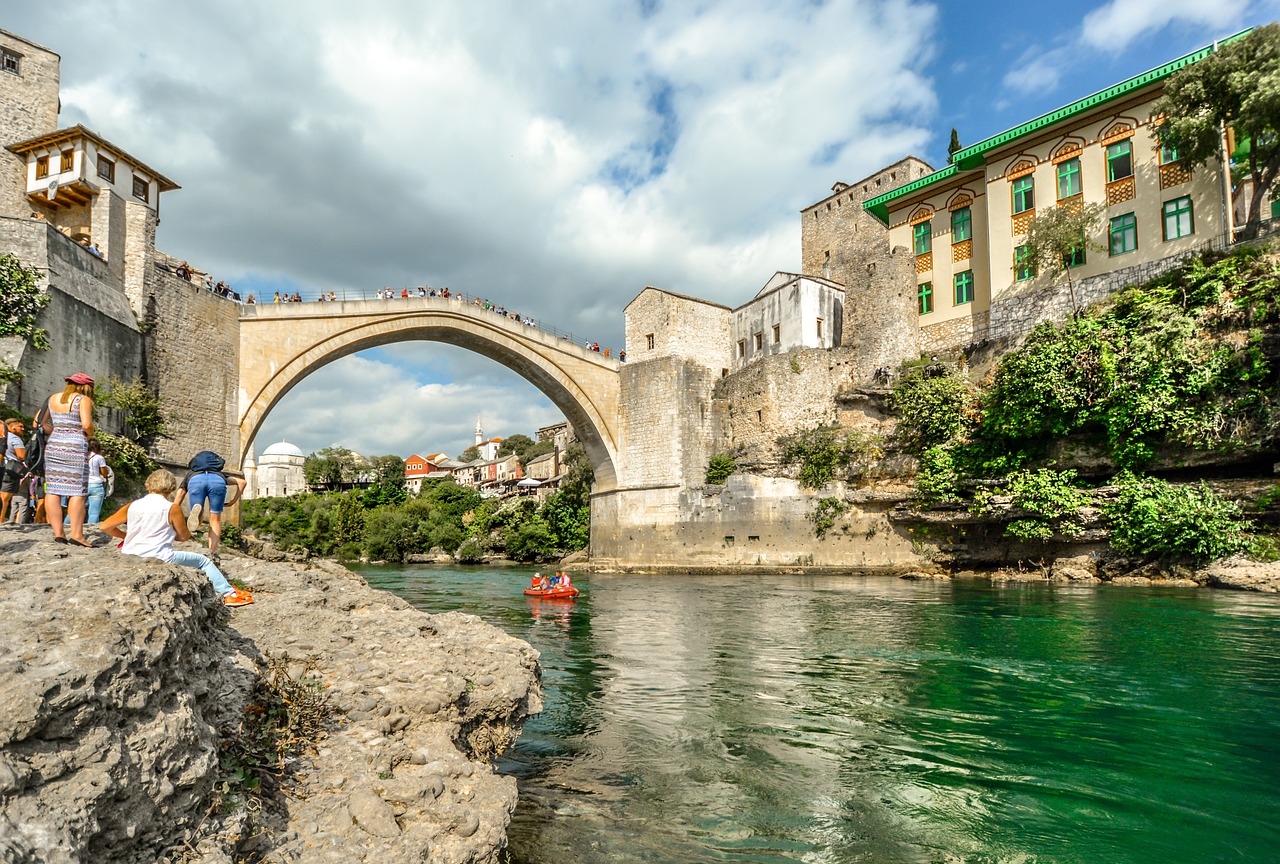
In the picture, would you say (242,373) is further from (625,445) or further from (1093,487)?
(1093,487)

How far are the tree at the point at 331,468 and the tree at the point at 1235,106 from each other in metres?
66.1

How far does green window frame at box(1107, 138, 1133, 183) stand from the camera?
74.4 ft

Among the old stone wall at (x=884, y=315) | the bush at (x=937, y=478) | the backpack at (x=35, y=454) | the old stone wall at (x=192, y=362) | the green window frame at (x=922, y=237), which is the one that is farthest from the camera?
the green window frame at (x=922, y=237)

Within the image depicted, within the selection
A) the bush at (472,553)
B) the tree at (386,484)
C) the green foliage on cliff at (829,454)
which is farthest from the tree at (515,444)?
the green foliage on cliff at (829,454)

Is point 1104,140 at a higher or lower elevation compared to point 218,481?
higher

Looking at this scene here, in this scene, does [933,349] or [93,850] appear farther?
[933,349]

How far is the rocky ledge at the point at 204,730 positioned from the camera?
6.57 feet

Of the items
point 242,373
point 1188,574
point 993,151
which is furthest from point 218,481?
point 993,151

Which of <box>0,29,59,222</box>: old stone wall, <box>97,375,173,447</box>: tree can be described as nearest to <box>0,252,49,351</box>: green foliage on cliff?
<box>97,375,173,447</box>: tree

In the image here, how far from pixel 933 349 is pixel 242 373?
23.8 m

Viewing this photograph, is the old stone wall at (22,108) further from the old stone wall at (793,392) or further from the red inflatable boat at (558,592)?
the old stone wall at (793,392)

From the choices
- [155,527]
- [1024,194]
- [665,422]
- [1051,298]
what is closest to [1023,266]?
[1051,298]

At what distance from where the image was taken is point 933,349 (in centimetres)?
2814

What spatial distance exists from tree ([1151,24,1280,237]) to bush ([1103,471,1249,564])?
24.7 feet
